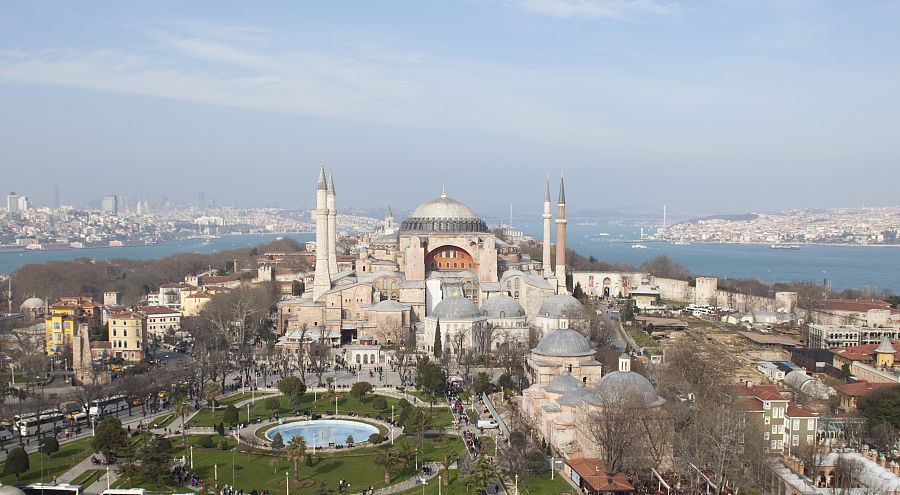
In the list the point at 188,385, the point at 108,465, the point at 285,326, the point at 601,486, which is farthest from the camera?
the point at 285,326

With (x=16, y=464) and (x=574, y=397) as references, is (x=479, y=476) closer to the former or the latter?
(x=574, y=397)

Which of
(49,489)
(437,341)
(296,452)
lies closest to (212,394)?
(296,452)

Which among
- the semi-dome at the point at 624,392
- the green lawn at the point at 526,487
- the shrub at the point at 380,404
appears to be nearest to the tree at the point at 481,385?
the shrub at the point at 380,404

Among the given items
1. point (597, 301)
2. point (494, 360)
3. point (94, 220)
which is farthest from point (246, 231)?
point (494, 360)

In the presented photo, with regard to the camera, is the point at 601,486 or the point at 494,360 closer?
the point at 601,486

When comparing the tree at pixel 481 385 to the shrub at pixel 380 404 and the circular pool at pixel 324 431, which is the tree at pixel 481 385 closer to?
the shrub at pixel 380 404

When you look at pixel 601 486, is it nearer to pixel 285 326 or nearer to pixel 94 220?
pixel 285 326
